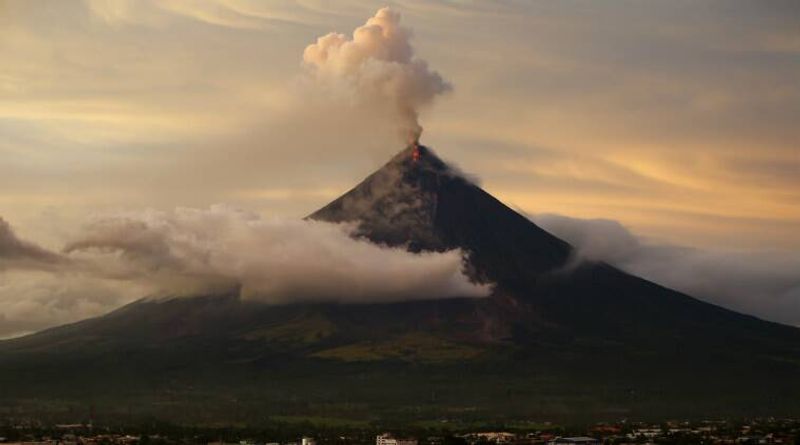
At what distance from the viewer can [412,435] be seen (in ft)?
445

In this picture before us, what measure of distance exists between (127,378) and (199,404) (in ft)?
65.7

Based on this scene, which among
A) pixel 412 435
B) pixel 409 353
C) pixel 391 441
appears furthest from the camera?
pixel 409 353

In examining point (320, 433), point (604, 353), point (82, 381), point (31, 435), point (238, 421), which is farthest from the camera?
point (604, 353)

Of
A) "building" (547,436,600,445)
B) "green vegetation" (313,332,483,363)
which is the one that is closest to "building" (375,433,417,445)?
"building" (547,436,600,445)

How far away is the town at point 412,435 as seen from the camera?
126312 mm

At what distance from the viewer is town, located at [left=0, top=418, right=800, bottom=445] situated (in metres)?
126

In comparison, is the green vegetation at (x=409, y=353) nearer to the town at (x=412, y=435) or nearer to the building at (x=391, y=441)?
the town at (x=412, y=435)

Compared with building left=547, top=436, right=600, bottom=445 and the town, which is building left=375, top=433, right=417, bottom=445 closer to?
the town

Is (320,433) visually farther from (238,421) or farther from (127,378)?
(127,378)

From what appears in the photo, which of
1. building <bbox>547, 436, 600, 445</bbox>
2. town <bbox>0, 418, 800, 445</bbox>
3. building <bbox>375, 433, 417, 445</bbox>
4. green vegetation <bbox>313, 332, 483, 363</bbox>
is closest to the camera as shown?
building <bbox>375, 433, 417, 445</bbox>

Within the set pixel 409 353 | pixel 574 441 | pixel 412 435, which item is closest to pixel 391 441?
pixel 412 435

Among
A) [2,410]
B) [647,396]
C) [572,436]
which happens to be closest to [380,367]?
[647,396]

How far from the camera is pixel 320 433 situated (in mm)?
141125

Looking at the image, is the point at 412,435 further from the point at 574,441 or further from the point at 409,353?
the point at 409,353
